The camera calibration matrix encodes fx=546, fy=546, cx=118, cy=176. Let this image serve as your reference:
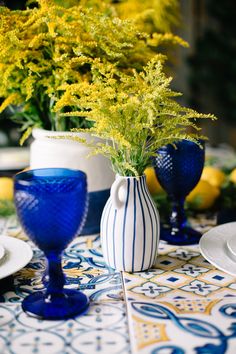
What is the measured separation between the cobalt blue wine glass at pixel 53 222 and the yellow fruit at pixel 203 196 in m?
0.54

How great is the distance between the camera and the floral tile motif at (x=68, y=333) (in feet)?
2.39

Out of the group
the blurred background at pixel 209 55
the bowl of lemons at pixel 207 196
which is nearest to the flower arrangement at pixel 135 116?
the bowl of lemons at pixel 207 196

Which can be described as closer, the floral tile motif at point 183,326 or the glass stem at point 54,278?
the floral tile motif at point 183,326

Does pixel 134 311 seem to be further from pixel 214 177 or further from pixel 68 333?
pixel 214 177

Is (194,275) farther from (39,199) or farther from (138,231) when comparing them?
(39,199)

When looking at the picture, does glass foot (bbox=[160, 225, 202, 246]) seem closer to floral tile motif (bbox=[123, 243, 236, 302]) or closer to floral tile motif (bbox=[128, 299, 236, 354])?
floral tile motif (bbox=[123, 243, 236, 302])

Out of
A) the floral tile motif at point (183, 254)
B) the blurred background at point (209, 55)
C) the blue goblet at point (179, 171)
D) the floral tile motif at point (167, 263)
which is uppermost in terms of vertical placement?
the blurred background at point (209, 55)

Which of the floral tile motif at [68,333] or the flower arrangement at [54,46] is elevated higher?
the flower arrangement at [54,46]

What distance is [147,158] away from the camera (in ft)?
3.16

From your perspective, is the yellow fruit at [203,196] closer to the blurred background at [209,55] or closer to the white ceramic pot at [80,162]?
the white ceramic pot at [80,162]

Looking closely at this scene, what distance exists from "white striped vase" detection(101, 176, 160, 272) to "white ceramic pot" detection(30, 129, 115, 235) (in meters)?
0.20

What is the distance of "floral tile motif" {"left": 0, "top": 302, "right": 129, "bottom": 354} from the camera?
727 millimetres

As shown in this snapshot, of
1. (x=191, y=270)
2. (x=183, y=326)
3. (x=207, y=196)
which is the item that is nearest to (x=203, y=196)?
(x=207, y=196)

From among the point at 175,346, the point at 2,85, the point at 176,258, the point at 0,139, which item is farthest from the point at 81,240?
the point at 0,139
